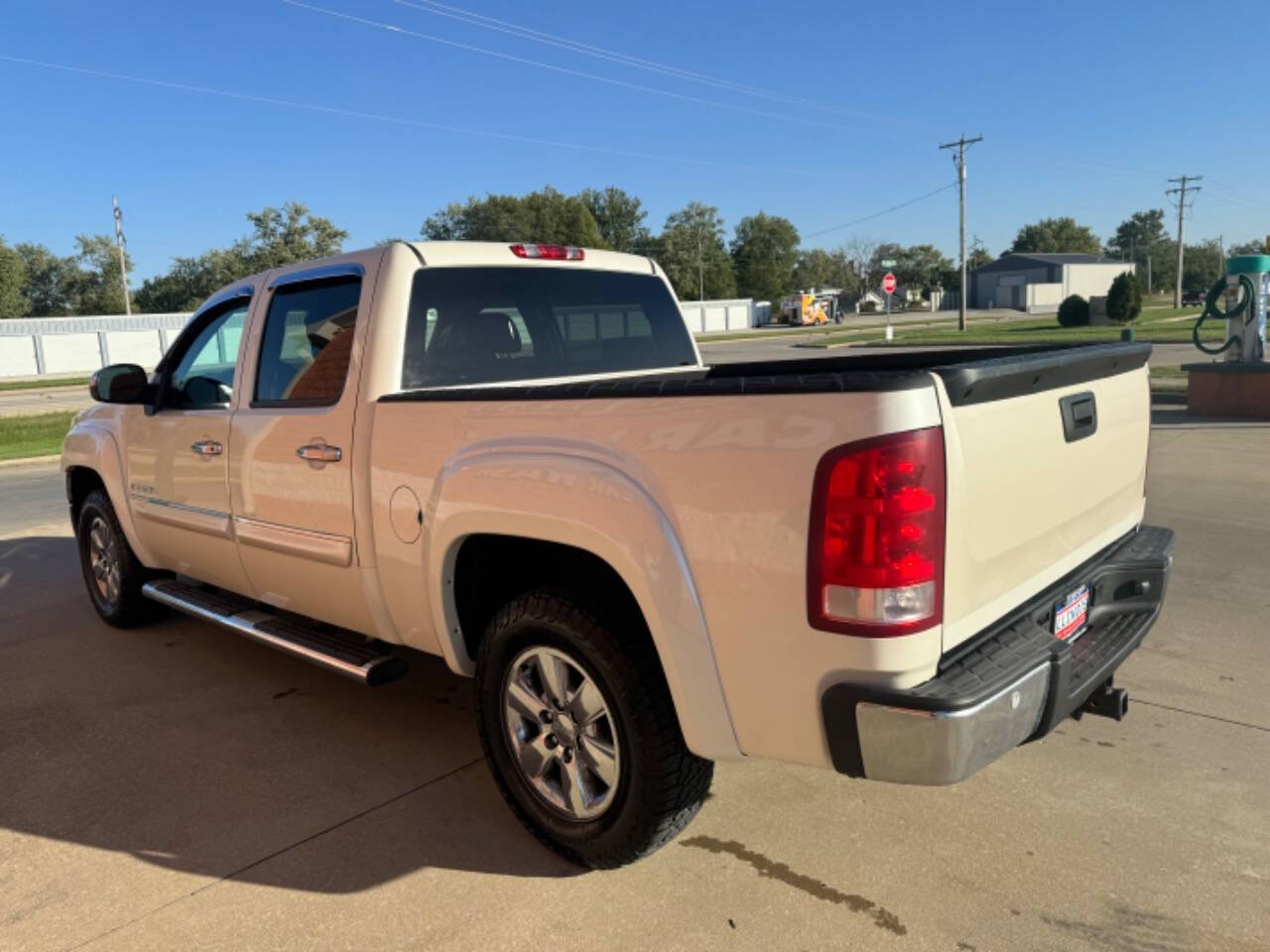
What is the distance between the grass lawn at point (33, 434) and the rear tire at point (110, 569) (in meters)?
9.21

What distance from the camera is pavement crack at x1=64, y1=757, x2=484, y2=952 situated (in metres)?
2.71

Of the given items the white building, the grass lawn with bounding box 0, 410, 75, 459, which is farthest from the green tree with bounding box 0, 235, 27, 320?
the white building

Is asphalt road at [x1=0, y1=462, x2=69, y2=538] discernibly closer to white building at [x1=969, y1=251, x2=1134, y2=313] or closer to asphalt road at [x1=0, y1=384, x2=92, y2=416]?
asphalt road at [x1=0, y1=384, x2=92, y2=416]

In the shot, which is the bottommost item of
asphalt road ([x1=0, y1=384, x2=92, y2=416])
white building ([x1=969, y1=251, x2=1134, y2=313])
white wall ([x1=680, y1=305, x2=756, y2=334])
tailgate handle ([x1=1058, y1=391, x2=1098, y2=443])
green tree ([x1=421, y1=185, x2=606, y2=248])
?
asphalt road ([x1=0, y1=384, x2=92, y2=416])

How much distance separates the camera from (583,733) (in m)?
2.83

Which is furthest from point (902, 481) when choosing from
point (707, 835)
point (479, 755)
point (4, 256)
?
point (4, 256)

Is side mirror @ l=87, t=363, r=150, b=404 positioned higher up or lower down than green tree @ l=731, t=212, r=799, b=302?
lower down

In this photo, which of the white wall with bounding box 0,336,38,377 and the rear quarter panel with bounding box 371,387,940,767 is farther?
the white wall with bounding box 0,336,38,377

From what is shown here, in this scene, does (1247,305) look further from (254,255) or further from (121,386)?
(254,255)

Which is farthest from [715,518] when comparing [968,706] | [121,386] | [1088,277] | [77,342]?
[1088,277]

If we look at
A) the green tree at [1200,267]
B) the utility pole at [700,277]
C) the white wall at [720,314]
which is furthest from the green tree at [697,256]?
the green tree at [1200,267]

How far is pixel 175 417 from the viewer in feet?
14.9

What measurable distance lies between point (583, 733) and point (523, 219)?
90.7 m

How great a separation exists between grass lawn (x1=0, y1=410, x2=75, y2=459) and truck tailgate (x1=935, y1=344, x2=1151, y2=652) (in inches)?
563
